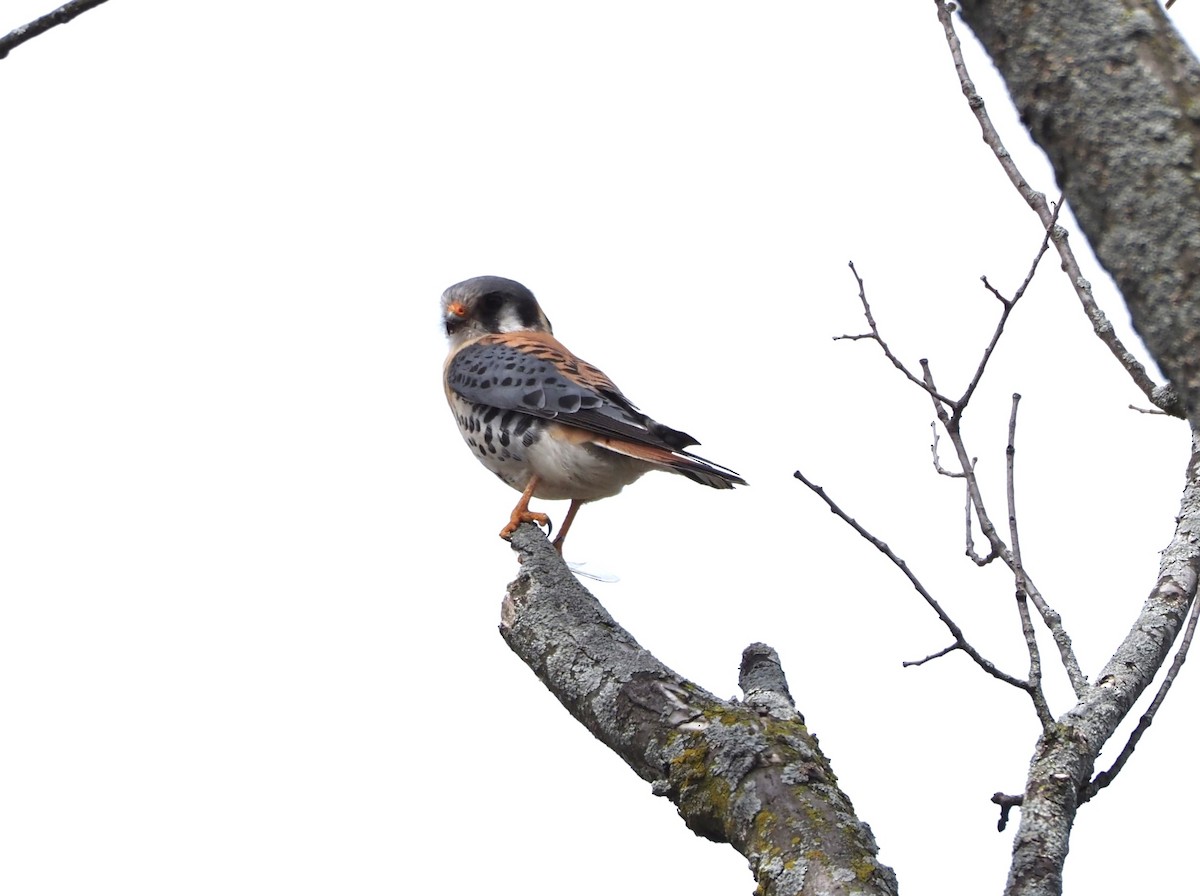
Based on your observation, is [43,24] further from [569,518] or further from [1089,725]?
[569,518]

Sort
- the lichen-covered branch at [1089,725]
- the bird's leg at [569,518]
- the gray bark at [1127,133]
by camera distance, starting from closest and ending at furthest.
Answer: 1. the gray bark at [1127,133]
2. the lichen-covered branch at [1089,725]
3. the bird's leg at [569,518]

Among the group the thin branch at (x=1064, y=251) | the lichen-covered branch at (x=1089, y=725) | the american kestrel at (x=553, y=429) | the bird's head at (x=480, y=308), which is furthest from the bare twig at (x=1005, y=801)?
the bird's head at (x=480, y=308)

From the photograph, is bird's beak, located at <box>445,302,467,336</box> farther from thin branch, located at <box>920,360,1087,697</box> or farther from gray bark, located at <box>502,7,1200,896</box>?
thin branch, located at <box>920,360,1087,697</box>

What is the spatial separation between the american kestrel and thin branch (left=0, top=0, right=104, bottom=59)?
11.4 ft

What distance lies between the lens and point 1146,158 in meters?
1.24

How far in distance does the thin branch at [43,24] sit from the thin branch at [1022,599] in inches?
79.2

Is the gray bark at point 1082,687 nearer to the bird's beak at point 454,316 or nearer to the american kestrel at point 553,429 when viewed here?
the american kestrel at point 553,429

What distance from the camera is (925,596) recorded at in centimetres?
292

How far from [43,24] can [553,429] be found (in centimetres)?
387

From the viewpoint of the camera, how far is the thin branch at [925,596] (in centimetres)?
274

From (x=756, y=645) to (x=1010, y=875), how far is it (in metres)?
1.27

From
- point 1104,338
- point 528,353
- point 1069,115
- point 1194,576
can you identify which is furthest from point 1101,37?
point 528,353

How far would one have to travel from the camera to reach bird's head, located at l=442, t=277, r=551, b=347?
270 inches

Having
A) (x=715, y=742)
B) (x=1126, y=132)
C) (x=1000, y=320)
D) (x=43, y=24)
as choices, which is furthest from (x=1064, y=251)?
(x=43, y=24)
